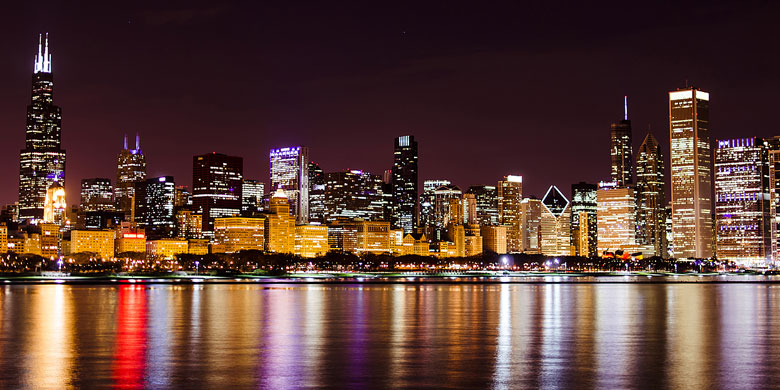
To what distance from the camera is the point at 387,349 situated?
126 ft

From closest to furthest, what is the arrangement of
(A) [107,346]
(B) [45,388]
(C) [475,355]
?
(B) [45,388]
(C) [475,355]
(A) [107,346]

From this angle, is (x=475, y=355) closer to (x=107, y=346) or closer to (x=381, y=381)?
(x=381, y=381)

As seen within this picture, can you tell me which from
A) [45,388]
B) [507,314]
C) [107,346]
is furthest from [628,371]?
[507,314]

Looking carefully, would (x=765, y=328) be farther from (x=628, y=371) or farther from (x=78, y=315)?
(x=78, y=315)

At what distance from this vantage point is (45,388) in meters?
27.3

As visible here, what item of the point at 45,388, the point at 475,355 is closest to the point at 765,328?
the point at 475,355

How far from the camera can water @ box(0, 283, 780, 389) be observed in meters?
29.4

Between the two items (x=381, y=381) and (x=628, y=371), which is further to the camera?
(x=628, y=371)

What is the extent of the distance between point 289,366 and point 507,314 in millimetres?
32201

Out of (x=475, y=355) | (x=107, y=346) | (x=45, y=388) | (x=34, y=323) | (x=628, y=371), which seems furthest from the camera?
(x=34, y=323)

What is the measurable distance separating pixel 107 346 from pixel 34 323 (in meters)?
16.1

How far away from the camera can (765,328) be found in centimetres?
5091

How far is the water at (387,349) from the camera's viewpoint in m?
29.4

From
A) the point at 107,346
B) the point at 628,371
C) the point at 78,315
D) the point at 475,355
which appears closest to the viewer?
the point at 628,371
